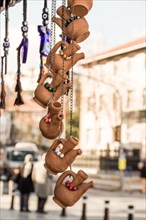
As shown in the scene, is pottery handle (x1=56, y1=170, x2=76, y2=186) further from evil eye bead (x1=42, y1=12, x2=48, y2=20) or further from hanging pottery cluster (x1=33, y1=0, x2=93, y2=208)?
evil eye bead (x1=42, y1=12, x2=48, y2=20)

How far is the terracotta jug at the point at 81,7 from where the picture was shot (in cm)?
302

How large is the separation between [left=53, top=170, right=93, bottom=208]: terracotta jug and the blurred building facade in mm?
38193

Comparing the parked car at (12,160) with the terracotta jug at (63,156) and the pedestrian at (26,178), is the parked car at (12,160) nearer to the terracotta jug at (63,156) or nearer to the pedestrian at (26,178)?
the pedestrian at (26,178)

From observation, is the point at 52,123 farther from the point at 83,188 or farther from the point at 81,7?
the point at 81,7

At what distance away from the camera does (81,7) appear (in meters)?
3.03

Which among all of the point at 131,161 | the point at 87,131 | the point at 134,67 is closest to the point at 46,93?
the point at 131,161

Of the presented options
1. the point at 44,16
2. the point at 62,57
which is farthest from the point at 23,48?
the point at 62,57

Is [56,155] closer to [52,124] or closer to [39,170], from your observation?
[52,124]

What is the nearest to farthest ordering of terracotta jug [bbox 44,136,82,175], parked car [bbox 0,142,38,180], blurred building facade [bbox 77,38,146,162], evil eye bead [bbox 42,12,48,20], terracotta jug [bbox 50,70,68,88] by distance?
terracotta jug [bbox 44,136,82,175], terracotta jug [bbox 50,70,68,88], evil eye bead [bbox 42,12,48,20], parked car [bbox 0,142,38,180], blurred building facade [bbox 77,38,146,162]

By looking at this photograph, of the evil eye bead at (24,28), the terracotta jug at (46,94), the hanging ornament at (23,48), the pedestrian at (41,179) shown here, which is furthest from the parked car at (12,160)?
the terracotta jug at (46,94)

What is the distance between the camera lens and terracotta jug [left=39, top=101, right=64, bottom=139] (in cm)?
303

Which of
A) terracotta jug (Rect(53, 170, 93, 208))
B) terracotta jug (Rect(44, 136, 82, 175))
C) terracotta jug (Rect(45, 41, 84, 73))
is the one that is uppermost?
terracotta jug (Rect(45, 41, 84, 73))

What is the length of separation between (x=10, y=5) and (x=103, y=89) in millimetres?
42890

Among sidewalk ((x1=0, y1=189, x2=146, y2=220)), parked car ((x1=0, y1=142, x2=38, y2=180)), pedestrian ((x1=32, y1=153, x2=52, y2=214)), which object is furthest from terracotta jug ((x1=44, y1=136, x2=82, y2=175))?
parked car ((x1=0, y1=142, x2=38, y2=180))
